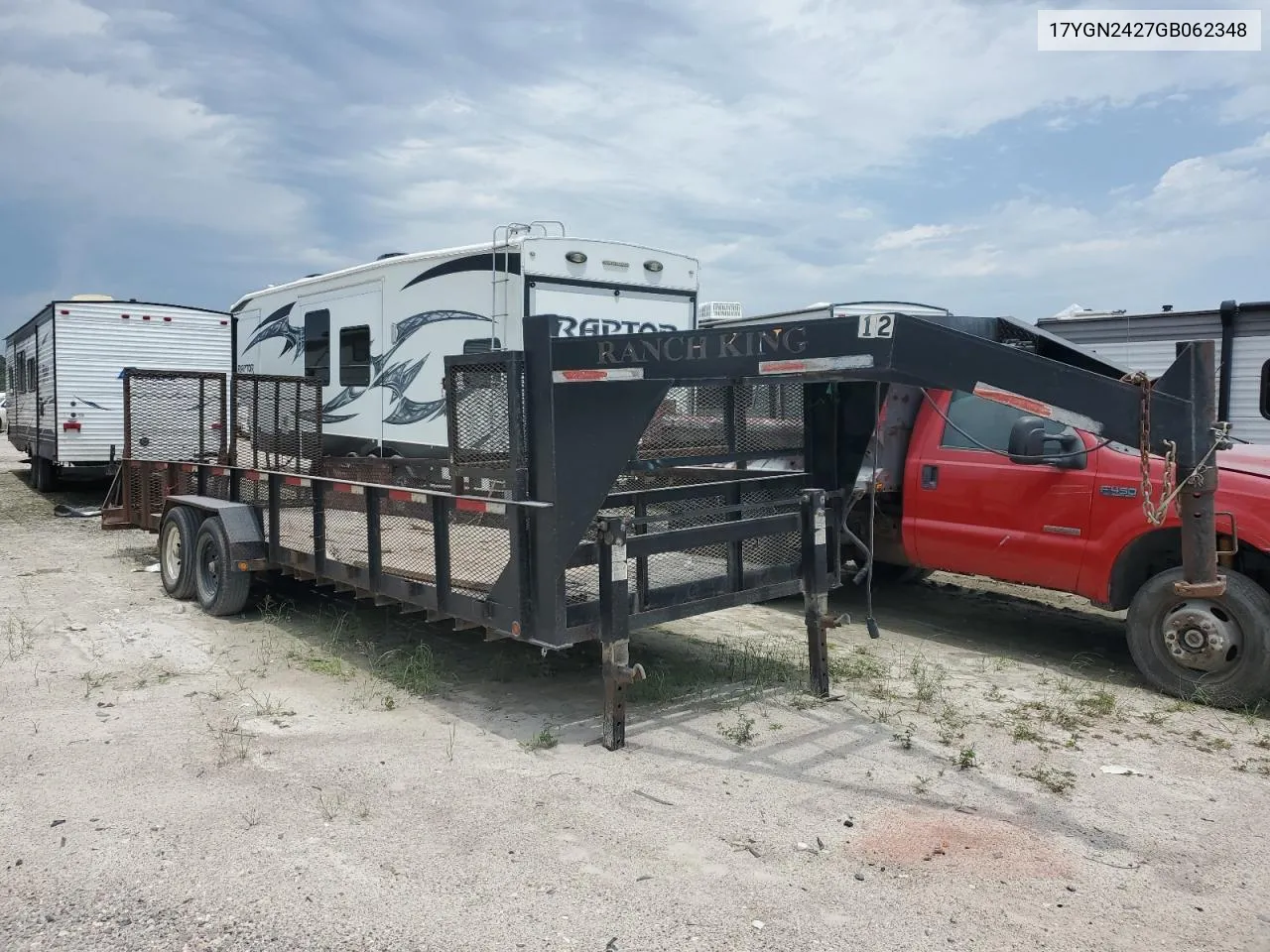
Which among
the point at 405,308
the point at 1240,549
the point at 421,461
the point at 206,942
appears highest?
the point at 405,308

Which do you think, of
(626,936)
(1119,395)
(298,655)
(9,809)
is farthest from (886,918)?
(298,655)

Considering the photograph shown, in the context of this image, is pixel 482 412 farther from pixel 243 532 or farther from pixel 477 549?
pixel 243 532

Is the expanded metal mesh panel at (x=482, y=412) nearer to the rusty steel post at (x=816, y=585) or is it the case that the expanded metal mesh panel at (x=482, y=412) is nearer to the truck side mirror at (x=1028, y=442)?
the rusty steel post at (x=816, y=585)

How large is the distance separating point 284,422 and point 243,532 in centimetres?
99

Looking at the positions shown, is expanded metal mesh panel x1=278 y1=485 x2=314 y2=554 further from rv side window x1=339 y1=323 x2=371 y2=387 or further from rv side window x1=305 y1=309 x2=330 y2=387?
rv side window x1=305 y1=309 x2=330 y2=387

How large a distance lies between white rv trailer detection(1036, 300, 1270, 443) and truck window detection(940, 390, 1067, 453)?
259cm

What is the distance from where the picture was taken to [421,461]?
302 inches

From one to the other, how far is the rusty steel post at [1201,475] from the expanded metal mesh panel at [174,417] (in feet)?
25.7

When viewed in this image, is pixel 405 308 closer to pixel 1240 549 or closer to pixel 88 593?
pixel 88 593

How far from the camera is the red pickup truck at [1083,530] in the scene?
5.68 m

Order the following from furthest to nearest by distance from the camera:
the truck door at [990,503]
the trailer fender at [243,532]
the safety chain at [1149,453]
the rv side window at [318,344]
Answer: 1. the rv side window at [318,344]
2. the trailer fender at [243,532]
3. the truck door at [990,503]
4. the safety chain at [1149,453]

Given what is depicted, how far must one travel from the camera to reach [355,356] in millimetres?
12531

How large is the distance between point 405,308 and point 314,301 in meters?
2.47

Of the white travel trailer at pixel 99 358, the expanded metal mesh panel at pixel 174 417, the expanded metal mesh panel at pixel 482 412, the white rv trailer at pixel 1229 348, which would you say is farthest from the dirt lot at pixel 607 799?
the white travel trailer at pixel 99 358
